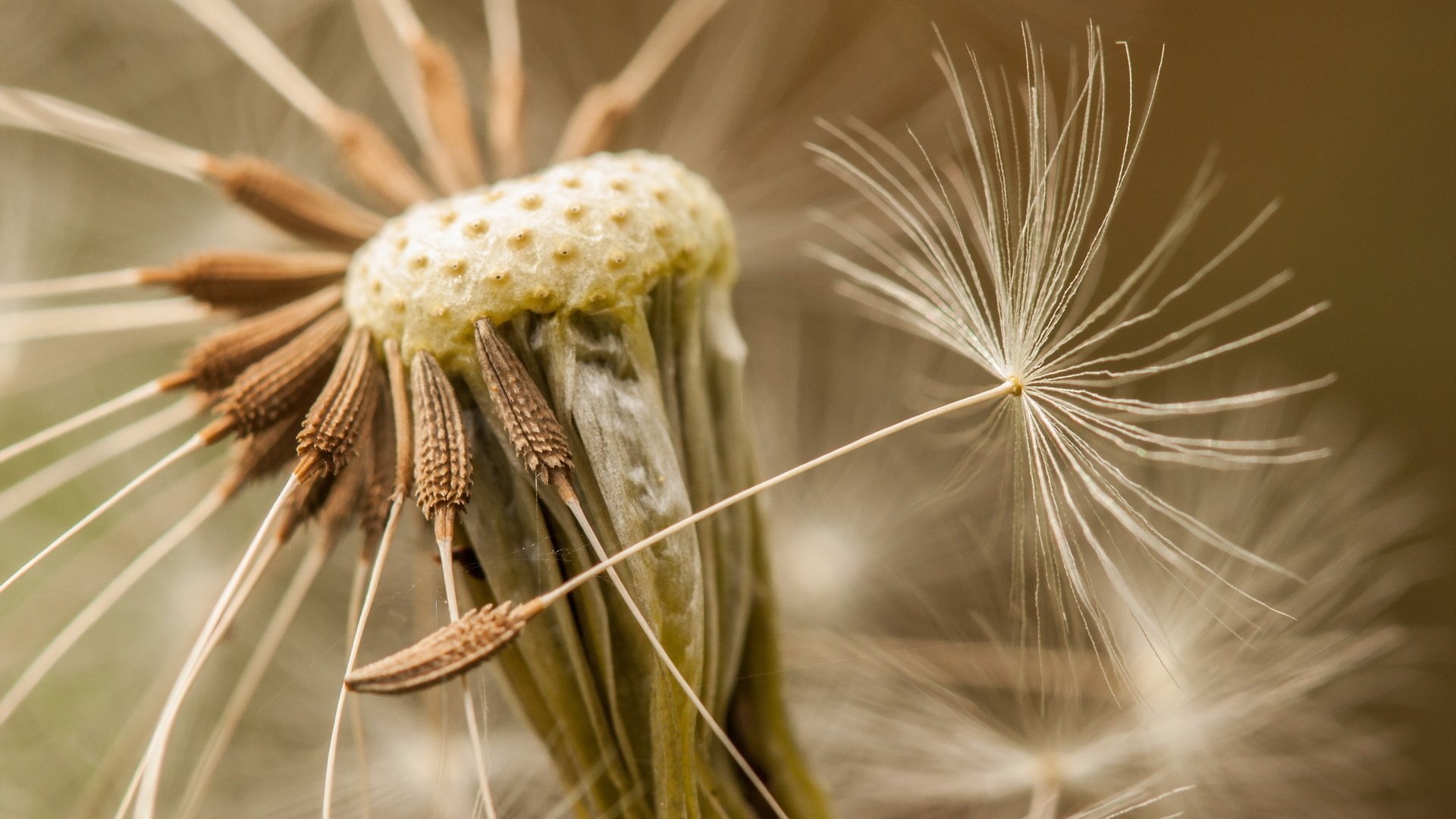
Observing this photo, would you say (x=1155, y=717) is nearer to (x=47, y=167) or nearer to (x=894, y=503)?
(x=894, y=503)

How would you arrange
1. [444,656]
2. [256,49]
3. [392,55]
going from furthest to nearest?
[392,55] < [256,49] < [444,656]

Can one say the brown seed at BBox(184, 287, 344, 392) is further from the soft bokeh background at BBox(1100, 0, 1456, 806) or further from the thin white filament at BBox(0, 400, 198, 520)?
the soft bokeh background at BBox(1100, 0, 1456, 806)

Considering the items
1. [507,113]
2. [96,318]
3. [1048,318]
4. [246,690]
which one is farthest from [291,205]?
[1048,318]

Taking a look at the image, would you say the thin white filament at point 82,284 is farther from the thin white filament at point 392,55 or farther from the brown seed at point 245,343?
the thin white filament at point 392,55

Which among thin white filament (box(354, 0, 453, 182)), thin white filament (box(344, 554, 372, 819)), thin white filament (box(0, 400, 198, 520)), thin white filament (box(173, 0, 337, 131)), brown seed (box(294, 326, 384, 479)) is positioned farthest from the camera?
thin white filament (box(354, 0, 453, 182))

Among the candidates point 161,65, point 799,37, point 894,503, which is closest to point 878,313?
point 894,503

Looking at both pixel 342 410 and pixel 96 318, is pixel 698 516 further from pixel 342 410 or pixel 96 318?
pixel 96 318

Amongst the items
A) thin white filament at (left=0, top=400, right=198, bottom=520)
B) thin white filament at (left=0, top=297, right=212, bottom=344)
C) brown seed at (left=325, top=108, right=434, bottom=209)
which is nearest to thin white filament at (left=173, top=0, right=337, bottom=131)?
brown seed at (left=325, top=108, right=434, bottom=209)

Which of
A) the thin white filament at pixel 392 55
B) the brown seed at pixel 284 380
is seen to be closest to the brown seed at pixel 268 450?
the brown seed at pixel 284 380
